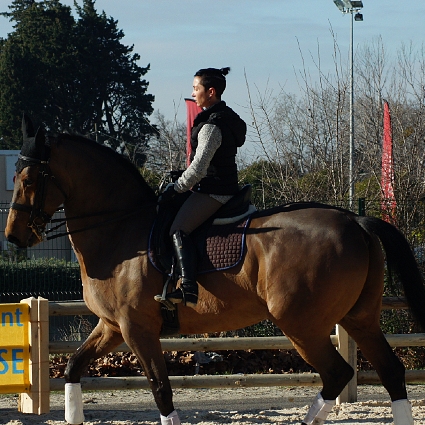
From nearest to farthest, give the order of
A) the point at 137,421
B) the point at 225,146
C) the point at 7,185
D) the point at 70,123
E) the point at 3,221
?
the point at 225,146, the point at 137,421, the point at 3,221, the point at 7,185, the point at 70,123

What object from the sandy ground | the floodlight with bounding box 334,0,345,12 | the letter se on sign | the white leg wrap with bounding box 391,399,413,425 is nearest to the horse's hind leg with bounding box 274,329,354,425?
the white leg wrap with bounding box 391,399,413,425

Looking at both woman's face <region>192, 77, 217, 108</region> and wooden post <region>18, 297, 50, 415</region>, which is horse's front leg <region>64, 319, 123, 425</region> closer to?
wooden post <region>18, 297, 50, 415</region>

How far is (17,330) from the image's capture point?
767 cm

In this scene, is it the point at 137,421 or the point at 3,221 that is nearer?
the point at 137,421

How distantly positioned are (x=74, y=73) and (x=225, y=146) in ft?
118

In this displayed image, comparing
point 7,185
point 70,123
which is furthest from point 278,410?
point 70,123

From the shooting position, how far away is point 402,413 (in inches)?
229

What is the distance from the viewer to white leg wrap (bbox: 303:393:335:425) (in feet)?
19.4

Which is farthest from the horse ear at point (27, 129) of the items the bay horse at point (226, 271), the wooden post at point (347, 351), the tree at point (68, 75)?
the tree at point (68, 75)

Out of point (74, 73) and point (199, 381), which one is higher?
Result: point (74, 73)

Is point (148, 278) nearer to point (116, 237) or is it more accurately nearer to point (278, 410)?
point (116, 237)

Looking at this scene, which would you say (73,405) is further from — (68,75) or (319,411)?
(68,75)

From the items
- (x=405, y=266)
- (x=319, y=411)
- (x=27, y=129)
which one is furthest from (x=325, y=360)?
(x=27, y=129)

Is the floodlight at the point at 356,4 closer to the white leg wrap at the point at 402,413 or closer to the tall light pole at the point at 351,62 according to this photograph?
the tall light pole at the point at 351,62
